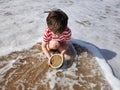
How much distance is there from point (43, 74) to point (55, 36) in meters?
0.67

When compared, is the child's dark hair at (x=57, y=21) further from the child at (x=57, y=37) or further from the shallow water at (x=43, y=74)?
the shallow water at (x=43, y=74)

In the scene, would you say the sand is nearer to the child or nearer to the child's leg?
the child

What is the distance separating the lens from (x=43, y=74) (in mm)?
3943

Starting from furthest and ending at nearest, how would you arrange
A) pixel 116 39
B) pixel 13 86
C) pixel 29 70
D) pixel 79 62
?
pixel 116 39 → pixel 79 62 → pixel 29 70 → pixel 13 86

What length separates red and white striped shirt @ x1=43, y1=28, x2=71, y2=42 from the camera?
13.7 feet

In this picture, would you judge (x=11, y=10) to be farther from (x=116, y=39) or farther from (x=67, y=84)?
(x=67, y=84)

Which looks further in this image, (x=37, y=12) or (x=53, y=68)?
(x=37, y=12)

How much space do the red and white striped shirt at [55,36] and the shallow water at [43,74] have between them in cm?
36

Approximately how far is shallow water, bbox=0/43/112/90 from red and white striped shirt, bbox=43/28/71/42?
0.36 meters

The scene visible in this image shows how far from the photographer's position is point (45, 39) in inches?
165

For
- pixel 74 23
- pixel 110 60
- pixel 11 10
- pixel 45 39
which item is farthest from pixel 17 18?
pixel 110 60

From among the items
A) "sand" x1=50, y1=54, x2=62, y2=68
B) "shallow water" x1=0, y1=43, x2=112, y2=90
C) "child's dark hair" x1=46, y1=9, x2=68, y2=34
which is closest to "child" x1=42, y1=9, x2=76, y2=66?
"child's dark hair" x1=46, y1=9, x2=68, y2=34

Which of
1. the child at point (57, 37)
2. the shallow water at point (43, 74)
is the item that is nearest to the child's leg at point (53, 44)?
the child at point (57, 37)

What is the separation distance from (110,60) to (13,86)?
1.74 metres
